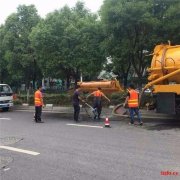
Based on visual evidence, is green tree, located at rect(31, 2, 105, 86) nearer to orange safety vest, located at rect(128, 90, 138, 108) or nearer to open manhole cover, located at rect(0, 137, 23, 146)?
orange safety vest, located at rect(128, 90, 138, 108)

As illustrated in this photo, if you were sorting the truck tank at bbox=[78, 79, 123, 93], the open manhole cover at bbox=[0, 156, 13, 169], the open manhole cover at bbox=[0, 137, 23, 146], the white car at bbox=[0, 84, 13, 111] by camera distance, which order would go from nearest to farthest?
the open manhole cover at bbox=[0, 156, 13, 169]
the open manhole cover at bbox=[0, 137, 23, 146]
the truck tank at bbox=[78, 79, 123, 93]
the white car at bbox=[0, 84, 13, 111]

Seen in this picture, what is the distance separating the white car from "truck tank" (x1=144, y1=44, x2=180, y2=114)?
1095cm

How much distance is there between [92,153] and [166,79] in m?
6.31

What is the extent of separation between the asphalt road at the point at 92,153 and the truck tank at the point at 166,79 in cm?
80

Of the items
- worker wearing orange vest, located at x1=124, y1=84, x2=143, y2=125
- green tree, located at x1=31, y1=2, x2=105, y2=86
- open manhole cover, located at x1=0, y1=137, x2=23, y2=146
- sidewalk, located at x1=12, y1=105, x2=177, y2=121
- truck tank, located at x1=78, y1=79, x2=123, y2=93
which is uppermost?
green tree, located at x1=31, y1=2, x2=105, y2=86

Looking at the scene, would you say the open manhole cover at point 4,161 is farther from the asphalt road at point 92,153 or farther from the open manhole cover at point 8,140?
the open manhole cover at point 8,140

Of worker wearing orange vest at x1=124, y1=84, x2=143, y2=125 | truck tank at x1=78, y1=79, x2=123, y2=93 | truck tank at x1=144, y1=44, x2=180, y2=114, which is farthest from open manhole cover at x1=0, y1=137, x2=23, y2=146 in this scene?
truck tank at x1=78, y1=79, x2=123, y2=93

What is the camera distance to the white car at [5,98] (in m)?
22.4

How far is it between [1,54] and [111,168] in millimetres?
26720

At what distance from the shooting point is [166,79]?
1412cm

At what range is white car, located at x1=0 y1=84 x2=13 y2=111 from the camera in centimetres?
2239

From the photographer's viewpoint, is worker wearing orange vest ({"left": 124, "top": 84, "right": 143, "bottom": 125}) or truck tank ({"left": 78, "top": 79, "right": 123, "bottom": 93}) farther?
truck tank ({"left": 78, "top": 79, "right": 123, "bottom": 93})

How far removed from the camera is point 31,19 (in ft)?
96.2

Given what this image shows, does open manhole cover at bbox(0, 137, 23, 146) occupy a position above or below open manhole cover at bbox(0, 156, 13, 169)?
above
